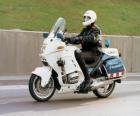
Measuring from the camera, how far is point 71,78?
12.2 metres

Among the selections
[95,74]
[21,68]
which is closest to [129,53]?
[21,68]

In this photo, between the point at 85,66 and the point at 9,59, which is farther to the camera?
the point at 9,59

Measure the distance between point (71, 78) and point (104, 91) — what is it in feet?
4.55

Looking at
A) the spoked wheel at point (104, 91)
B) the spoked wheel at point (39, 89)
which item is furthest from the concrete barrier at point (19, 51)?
the spoked wheel at point (39, 89)

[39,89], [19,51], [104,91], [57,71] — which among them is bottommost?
[104,91]

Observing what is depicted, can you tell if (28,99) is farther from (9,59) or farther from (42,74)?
(9,59)

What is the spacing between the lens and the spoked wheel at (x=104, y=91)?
13155 millimetres

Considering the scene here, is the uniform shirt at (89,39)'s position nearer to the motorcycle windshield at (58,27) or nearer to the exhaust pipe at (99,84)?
the motorcycle windshield at (58,27)

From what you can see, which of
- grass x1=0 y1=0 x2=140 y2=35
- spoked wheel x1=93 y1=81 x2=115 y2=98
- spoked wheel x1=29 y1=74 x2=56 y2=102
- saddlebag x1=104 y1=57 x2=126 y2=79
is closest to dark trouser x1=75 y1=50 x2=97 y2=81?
saddlebag x1=104 y1=57 x2=126 y2=79

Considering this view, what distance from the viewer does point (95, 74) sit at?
1284 cm

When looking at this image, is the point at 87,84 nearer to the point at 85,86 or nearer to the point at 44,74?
the point at 85,86

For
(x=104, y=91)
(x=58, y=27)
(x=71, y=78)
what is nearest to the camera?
(x=71, y=78)

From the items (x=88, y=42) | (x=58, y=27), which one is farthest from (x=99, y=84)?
(x=58, y=27)

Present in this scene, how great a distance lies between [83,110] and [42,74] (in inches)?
45.1
